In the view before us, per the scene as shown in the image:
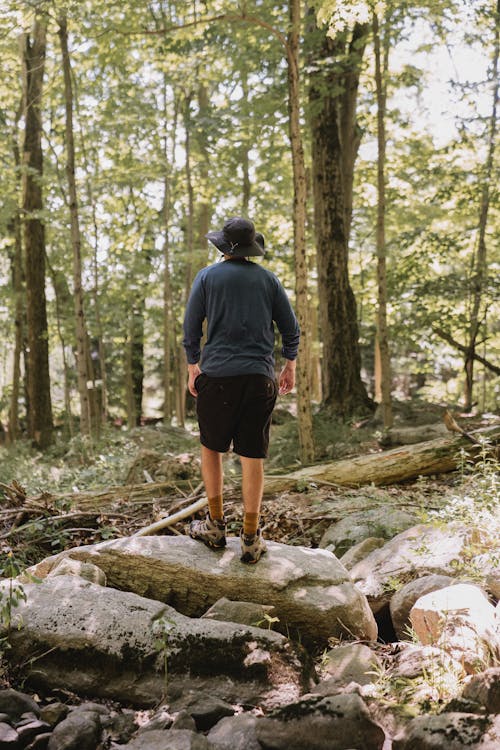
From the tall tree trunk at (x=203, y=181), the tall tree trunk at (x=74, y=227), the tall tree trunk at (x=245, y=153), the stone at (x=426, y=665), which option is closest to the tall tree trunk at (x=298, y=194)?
the tall tree trunk at (x=245, y=153)

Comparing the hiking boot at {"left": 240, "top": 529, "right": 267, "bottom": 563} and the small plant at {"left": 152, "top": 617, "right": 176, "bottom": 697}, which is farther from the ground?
the hiking boot at {"left": 240, "top": 529, "right": 267, "bottom": 563}

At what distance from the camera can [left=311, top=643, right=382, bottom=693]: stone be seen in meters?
3.45

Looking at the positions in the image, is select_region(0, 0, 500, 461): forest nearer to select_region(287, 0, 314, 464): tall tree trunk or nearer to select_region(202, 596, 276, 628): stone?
select_region(287, 0, 314, 464): tall tree trunk

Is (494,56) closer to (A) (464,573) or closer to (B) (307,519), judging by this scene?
(B) (307,519)

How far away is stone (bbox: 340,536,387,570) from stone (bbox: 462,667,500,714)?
208 cm

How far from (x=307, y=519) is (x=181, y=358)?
49.5ft

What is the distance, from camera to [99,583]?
4332 mm

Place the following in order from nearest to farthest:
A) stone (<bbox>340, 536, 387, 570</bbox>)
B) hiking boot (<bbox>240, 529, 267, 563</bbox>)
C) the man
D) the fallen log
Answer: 1. the man
2. hiking boot (<bbox>240, 529, 267, 563</bbox>)
3. stone (<bbox>340, 536, 387, 570</bbox>)
4. the fallen log

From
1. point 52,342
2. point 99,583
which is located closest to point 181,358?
point 52,342

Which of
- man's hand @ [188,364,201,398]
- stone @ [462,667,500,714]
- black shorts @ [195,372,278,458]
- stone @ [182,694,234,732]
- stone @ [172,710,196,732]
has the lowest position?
stone @ [182,694,234,732]

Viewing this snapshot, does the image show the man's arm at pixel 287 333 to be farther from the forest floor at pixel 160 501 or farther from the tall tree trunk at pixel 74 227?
the tall tree trunk at pixel 74 227

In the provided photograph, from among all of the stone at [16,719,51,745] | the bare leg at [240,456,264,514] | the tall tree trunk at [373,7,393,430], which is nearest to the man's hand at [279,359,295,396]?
the bare leg at [240,456,264,514]

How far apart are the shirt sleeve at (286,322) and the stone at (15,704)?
268 centimetres

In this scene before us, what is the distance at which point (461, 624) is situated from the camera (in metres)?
3.44
